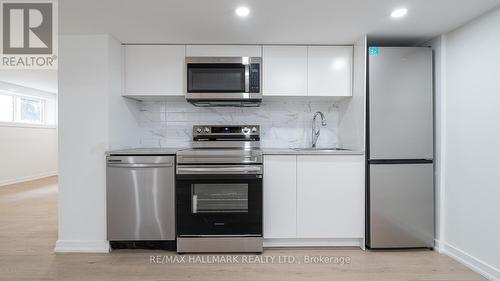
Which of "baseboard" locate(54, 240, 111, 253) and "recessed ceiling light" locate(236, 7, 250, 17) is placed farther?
"baseboard" locate(54, 240, 111, 253)

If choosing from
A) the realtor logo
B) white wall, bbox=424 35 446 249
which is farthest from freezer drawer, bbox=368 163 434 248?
the realtor logo

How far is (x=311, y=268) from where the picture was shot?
2.24 m

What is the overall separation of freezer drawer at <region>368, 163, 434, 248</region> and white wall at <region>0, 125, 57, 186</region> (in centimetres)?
715

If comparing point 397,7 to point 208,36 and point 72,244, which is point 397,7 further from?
point 72,244

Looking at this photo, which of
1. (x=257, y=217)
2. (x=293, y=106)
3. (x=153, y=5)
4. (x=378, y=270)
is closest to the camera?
(x=153, y=5)

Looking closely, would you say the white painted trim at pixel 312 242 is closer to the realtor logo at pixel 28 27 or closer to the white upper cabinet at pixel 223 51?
the white upper cabinet at pixel 223 51

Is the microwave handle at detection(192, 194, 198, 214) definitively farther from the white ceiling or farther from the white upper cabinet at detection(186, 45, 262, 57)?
the white ceiling

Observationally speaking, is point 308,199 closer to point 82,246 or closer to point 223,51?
point 223,51

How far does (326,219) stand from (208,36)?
2057 mm

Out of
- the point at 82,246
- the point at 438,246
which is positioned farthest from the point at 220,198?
the point at 438,246

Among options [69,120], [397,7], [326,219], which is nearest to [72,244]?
[69,120]

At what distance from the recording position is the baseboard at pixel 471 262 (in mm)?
2057

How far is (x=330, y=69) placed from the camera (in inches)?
110

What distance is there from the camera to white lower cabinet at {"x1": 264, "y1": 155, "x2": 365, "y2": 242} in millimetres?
2566
